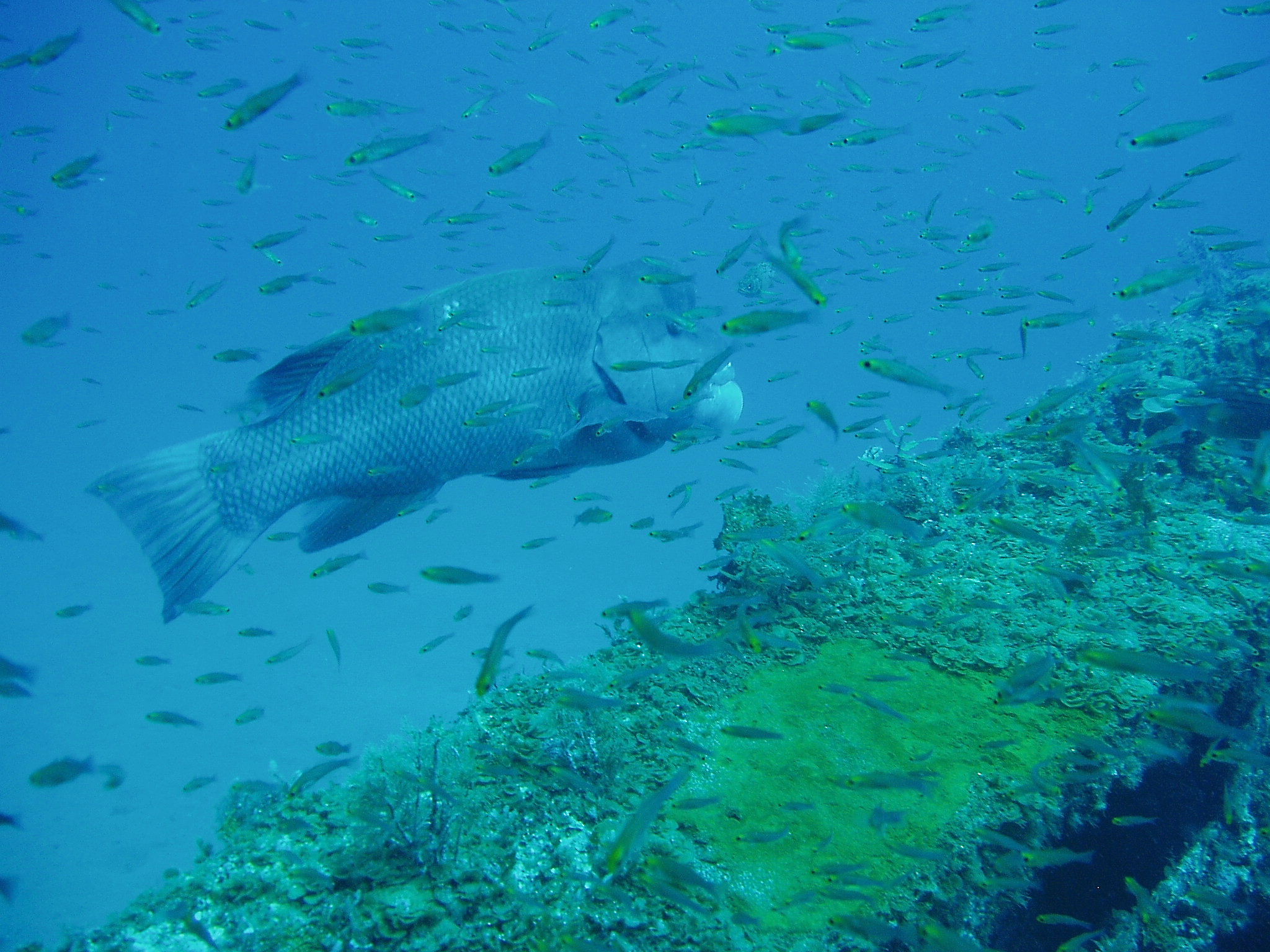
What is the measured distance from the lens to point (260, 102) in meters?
3.54

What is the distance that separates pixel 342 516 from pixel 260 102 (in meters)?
2.56

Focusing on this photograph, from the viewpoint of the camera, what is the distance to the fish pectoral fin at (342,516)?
125 inches

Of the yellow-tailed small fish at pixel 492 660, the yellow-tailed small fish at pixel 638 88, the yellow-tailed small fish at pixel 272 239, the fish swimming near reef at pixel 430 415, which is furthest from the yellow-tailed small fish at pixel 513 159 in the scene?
the yellow-tailed small fish at pixel 492 660

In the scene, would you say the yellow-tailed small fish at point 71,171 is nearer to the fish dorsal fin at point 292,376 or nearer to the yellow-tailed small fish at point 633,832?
the fish dorsal fin at point 292,376

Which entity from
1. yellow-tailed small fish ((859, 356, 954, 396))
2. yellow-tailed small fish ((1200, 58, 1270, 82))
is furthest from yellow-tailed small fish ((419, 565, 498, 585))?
yellow-tailed small fish ((1200, 58, 1270, 82))

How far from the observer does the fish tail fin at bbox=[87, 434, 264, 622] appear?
9.40 ft

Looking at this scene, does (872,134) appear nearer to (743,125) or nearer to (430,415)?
(743,125)

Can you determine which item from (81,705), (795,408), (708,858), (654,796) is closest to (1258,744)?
(708,858)

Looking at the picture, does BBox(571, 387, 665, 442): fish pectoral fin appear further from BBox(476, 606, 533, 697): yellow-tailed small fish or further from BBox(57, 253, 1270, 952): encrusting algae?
BBox(476, 606, 533, 697): yellow-tailed small fish

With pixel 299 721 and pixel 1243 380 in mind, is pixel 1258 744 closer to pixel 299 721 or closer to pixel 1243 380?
pixel 1243 380

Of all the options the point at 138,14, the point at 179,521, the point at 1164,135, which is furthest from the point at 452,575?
the point at 1164,135

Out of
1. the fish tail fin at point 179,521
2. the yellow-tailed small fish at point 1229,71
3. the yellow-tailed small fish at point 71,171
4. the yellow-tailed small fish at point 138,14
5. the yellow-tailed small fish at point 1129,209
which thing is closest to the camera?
the fish tail fin at point 179,521

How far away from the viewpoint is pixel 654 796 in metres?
2.23

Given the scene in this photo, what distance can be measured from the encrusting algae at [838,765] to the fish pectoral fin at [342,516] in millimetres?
1232
